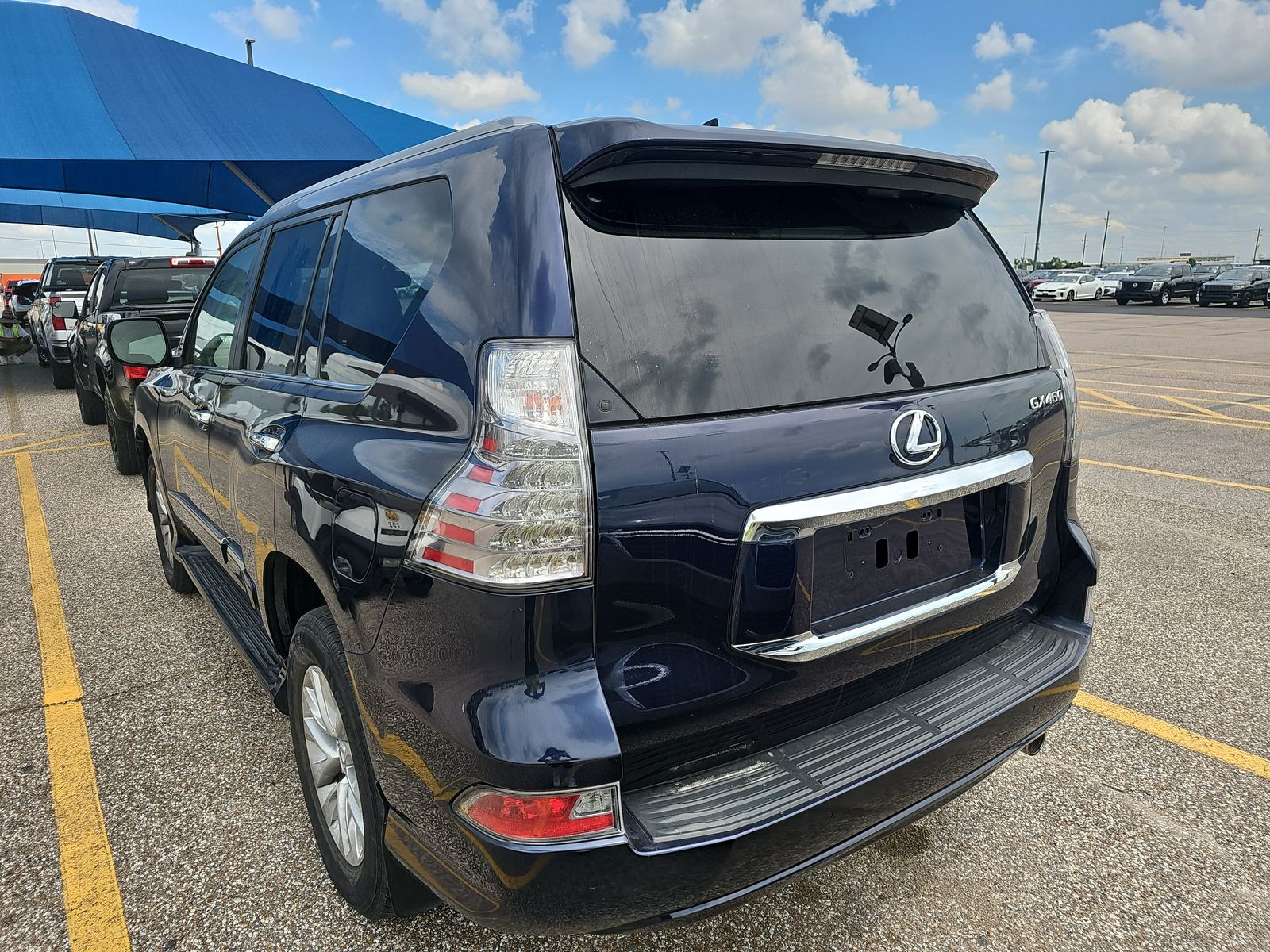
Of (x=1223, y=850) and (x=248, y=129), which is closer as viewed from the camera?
(x=1223, y=850)

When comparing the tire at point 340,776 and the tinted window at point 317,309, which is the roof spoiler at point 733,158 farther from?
the tire at point 340,776

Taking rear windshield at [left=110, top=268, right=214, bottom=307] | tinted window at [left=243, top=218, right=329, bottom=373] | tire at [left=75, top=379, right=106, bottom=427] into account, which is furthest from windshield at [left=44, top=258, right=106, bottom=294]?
tinted window at [left=243, top=218, right=329, bottom=373]

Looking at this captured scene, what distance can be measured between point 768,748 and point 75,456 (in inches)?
342

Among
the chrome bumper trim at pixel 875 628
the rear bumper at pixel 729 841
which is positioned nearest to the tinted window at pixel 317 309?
the rear bumper at pixel 729 841

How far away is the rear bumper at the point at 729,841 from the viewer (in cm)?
150

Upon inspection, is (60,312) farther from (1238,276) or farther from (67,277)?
(1238,276)

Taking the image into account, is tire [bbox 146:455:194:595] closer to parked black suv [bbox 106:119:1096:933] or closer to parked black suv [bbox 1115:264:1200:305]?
parked black suv [bbox 106:119:1096:933]

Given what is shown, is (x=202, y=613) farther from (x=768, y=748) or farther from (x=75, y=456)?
(x=75, y=456)

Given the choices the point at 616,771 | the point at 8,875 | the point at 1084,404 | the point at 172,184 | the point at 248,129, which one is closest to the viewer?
the point at 616,771

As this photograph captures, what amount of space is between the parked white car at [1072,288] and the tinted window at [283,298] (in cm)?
4304

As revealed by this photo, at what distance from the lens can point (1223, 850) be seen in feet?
7.89

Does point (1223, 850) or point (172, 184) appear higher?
point (172, 184)

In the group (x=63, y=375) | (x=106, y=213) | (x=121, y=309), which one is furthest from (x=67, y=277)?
(x=106, y=213)

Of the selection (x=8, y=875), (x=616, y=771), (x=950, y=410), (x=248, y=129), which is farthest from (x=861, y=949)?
(x=248, y=129)
